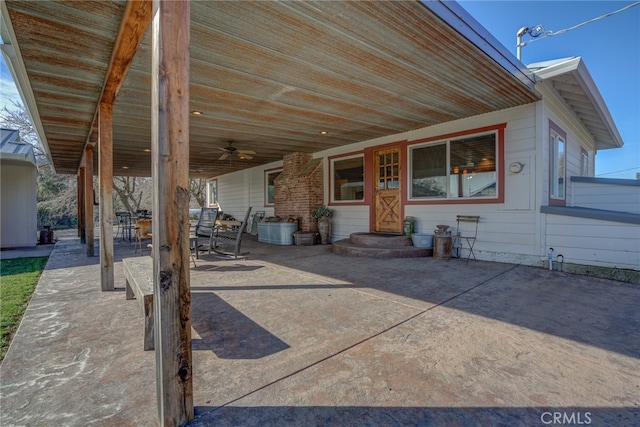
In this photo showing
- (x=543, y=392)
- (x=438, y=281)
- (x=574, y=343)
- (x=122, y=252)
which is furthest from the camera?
(x=122, y=252)

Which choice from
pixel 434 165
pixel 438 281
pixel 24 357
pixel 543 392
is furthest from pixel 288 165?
pixel 543 392

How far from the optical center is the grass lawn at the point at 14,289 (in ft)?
8.76

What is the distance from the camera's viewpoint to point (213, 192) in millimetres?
16281

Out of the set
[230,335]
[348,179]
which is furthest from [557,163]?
[230,335]

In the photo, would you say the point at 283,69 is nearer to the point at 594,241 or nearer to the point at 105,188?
the point at 105,188

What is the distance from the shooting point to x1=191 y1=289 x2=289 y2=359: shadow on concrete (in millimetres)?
2213

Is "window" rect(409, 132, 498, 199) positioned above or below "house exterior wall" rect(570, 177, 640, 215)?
above

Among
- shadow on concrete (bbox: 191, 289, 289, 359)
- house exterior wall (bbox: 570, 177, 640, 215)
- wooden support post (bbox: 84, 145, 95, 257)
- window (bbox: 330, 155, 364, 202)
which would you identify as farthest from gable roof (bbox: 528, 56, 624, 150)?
wooden support post (bbox: 84, 145, 95, 257)

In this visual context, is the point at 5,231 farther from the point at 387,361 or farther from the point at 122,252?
the point at 387,361

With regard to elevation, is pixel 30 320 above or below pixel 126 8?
below

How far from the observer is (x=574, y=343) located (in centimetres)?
230

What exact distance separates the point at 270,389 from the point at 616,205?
27.6 feet

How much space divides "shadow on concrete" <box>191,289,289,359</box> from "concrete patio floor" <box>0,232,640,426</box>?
0.05ft

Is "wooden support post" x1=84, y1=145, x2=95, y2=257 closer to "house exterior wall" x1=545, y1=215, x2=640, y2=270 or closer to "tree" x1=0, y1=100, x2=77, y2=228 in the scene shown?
"house exterior wall" x1=545, y1=215, x2=640, y2=270
